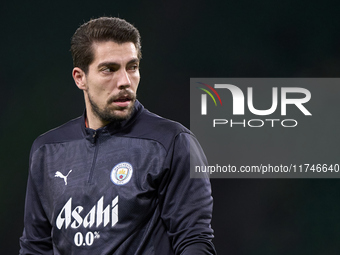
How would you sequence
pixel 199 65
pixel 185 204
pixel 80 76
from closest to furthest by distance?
pixel 185 204 < pixel 80 76 < pixel 199 65

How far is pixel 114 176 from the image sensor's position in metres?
1.82

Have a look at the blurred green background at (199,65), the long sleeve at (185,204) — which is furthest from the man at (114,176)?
the blurred green background at (199,65)

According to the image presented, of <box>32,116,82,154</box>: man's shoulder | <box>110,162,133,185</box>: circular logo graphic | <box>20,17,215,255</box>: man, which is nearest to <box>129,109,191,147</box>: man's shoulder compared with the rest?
<box>20,17,215,255</box>: man

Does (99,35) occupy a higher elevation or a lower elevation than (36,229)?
higher

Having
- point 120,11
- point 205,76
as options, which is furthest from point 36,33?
point 205,76

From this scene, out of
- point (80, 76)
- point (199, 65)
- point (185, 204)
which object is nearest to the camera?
point (185, 204)

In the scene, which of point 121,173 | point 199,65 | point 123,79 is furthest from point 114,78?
point 199,65

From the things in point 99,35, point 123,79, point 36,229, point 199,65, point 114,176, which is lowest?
point 36,229

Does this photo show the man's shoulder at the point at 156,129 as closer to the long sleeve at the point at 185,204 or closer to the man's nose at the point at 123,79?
the long sleeve at the point at 185,204

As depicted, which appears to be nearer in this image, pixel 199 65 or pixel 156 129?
pixel 156 129

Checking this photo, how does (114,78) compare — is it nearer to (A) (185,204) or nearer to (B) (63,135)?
(B) (63,135)

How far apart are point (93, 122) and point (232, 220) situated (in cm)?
186

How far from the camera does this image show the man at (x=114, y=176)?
1.75 m

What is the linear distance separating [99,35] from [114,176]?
50 cm
